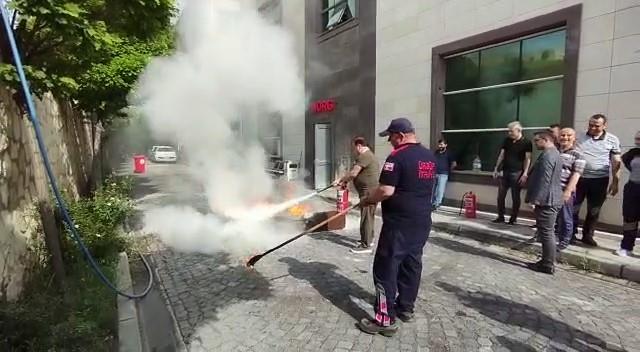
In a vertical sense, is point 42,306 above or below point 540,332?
above

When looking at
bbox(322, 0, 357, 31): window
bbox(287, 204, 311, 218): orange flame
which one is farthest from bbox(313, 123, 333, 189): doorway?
bbox(287, 204, 311, 218): orange flame

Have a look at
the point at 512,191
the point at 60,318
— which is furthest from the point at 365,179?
the point at 60,318

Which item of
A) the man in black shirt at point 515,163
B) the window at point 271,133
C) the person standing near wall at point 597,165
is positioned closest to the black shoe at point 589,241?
the person standing near wall at point 597,165

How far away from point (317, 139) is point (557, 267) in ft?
30.0

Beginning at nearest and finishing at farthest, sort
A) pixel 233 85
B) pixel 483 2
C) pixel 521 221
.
Result: pixel 521 221, pixel 483 2, pixel 233 85

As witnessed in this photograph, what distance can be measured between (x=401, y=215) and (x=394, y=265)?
0.40 m

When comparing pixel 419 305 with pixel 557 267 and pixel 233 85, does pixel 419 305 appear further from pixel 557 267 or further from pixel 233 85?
pixel 233 85

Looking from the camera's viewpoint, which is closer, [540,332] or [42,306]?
[42,306]

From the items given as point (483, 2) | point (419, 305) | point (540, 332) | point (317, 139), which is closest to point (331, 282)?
point (419, 305)

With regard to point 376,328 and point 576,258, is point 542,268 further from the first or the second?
point 376,328

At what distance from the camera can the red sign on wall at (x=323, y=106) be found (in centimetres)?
1220

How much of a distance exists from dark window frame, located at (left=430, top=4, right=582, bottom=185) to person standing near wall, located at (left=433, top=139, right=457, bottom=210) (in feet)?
0.82

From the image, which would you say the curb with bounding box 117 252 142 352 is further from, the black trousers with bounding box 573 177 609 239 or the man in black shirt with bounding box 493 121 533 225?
the man in black shirt with bounding box 493 121 533 225

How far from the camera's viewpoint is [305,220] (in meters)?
7.25
